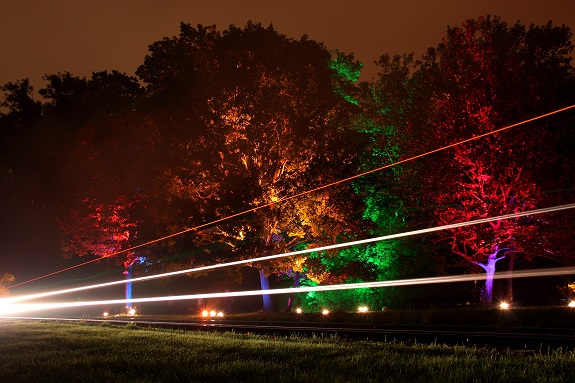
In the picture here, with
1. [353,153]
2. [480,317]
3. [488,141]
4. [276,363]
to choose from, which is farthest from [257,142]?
[276,363]

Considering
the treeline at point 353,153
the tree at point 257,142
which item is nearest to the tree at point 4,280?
the treeline at point 353,153

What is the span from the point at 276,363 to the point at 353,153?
78.9 feet

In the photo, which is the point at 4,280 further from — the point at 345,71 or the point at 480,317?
the point at 480,317

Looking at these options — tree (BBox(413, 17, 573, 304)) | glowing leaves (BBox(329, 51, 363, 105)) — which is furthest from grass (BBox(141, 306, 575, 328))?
glowing leaves (BBox(329, 51, 363, 105))

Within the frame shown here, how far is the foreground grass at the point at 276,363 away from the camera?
833cm

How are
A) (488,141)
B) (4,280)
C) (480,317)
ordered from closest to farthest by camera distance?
(480,317) → (488,141) → (4,280)

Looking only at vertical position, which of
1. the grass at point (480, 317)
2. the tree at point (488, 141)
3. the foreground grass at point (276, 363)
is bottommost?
the grass at point (480, 317)

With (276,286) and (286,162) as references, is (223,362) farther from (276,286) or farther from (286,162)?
(276,286)

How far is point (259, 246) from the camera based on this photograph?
103ft

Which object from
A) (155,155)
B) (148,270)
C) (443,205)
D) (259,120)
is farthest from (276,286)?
(443,205)

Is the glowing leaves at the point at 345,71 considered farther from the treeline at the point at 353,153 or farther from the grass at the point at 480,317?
the grass at the point at 480,317

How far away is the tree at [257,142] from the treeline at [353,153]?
0.08 metres

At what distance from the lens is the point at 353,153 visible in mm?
33000

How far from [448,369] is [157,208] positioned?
30803 mm
